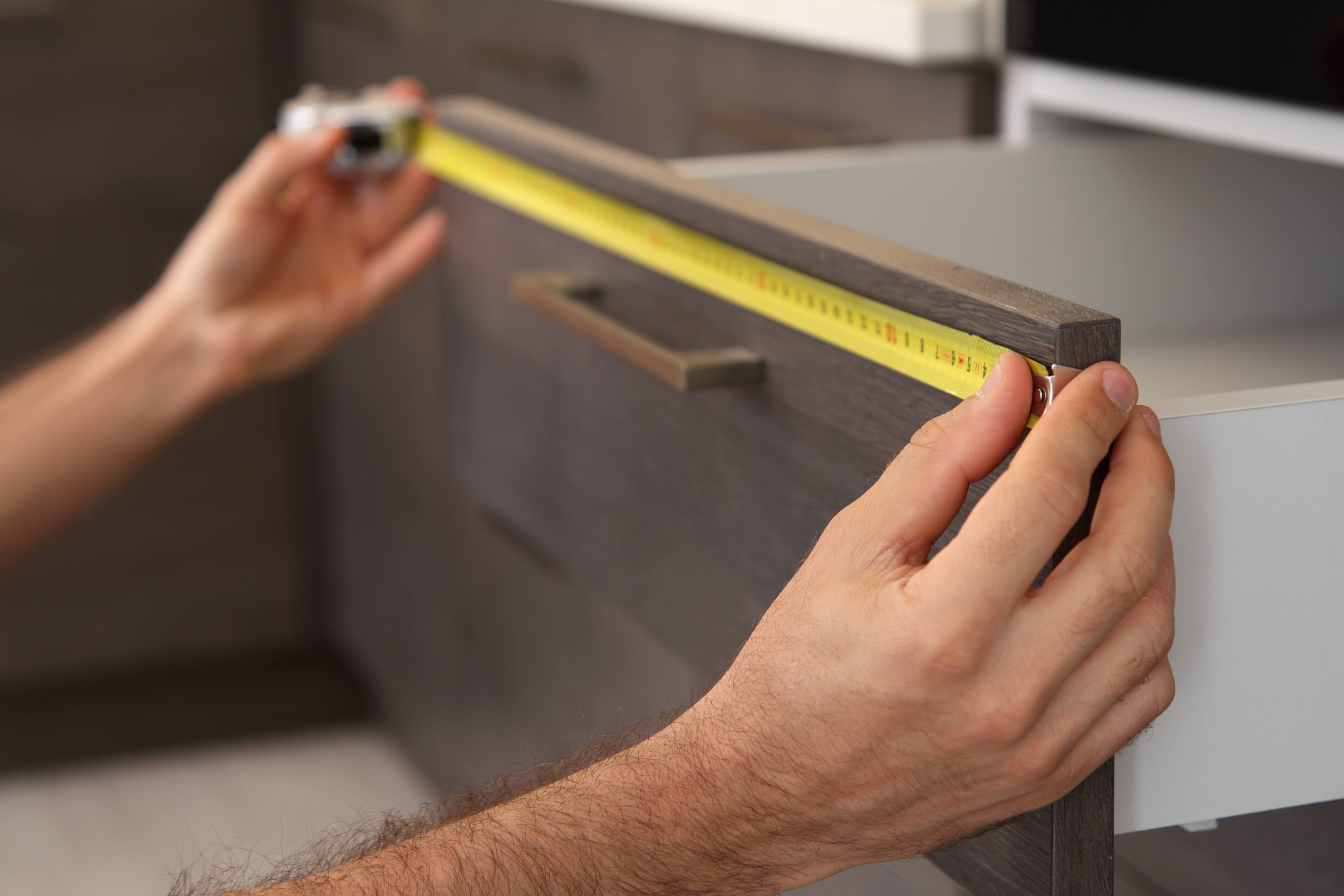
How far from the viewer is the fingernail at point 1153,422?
416 millimetres

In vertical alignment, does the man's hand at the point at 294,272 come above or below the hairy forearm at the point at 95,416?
above

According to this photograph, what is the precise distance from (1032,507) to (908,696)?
0.07 meters

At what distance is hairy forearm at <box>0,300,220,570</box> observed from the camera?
106 centimetres

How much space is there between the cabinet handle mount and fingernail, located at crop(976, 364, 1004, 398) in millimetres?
151

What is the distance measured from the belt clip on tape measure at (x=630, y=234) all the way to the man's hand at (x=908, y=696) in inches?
1.2

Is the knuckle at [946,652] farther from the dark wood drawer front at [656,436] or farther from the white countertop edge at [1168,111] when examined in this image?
the white countertop edge at [1168,111]

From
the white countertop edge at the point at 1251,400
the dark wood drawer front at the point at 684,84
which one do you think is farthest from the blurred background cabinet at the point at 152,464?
the white countertop edge at the point at 1251,400

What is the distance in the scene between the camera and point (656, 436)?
0.67 metres

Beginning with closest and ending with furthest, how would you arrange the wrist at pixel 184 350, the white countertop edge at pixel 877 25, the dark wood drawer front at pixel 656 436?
the dark wood drawer front at pixel 656 436
the white countertop edge at pixel 877 25
the wrist at pixel 184 350

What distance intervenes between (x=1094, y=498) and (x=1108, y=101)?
387 mm

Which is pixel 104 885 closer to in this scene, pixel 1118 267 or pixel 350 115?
pixel 350 115

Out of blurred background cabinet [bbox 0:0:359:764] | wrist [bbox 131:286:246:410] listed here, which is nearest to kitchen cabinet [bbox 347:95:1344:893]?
wrist [bbox 131:286:246:410]

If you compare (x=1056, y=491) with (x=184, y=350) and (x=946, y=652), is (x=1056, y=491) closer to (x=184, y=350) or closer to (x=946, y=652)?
(x=946, y=652)

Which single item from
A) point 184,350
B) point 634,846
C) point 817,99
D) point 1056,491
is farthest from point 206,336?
point 1056,491
